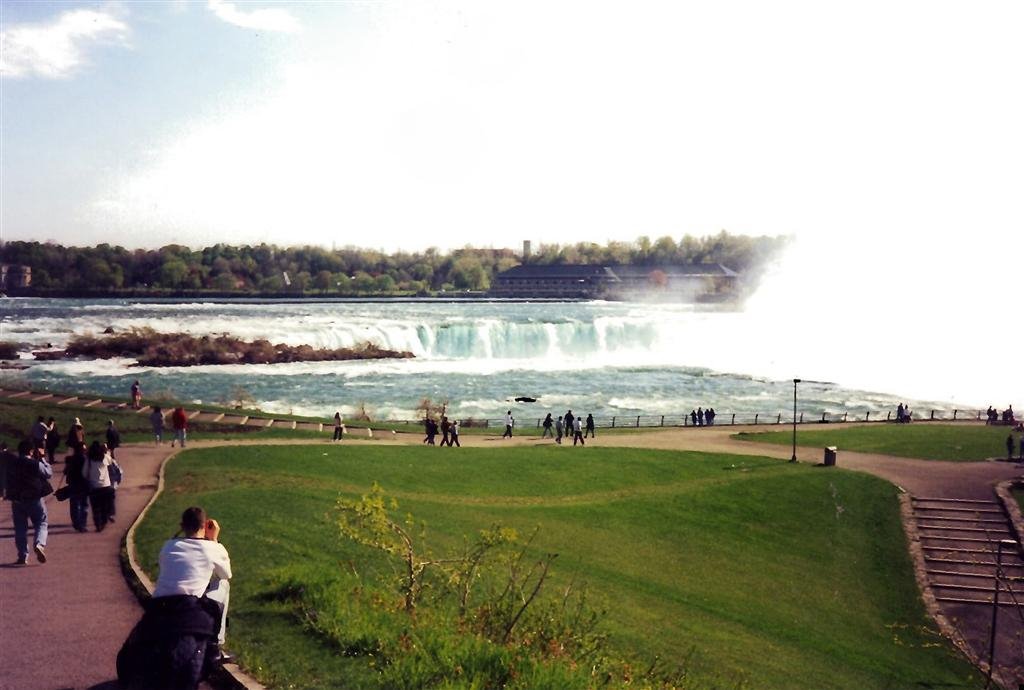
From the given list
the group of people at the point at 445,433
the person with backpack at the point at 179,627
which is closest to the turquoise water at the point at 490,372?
the group of people at the point at 445,433

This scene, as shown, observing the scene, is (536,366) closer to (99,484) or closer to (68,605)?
(99,484)

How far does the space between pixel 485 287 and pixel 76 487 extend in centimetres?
15767

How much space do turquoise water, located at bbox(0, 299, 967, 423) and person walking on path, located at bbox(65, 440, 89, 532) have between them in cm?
2910

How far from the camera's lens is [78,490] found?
40.3 ft

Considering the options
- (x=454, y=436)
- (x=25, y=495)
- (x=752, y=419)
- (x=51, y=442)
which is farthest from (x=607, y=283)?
(x=25, y=495)

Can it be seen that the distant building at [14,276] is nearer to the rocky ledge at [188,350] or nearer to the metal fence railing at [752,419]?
the rocky ledge at [188,350]

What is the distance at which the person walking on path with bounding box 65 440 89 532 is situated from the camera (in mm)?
12297

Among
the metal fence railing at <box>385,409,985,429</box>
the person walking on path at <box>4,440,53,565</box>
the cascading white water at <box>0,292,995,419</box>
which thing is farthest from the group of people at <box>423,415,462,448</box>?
the person walking on path at <box>4,440,53,565</box>

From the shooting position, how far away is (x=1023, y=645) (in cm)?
1577

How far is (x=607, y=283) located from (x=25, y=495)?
14754cm

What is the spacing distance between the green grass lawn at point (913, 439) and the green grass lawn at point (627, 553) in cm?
598

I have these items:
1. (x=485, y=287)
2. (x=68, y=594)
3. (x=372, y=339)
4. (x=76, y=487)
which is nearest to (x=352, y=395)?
(x=372, y=339)

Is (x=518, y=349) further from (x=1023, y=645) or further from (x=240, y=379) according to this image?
(x=1023, y=645)

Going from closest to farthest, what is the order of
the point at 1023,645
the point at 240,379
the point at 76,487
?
the point at 76,487 → the point at 1023,645 → the point at 240,379
